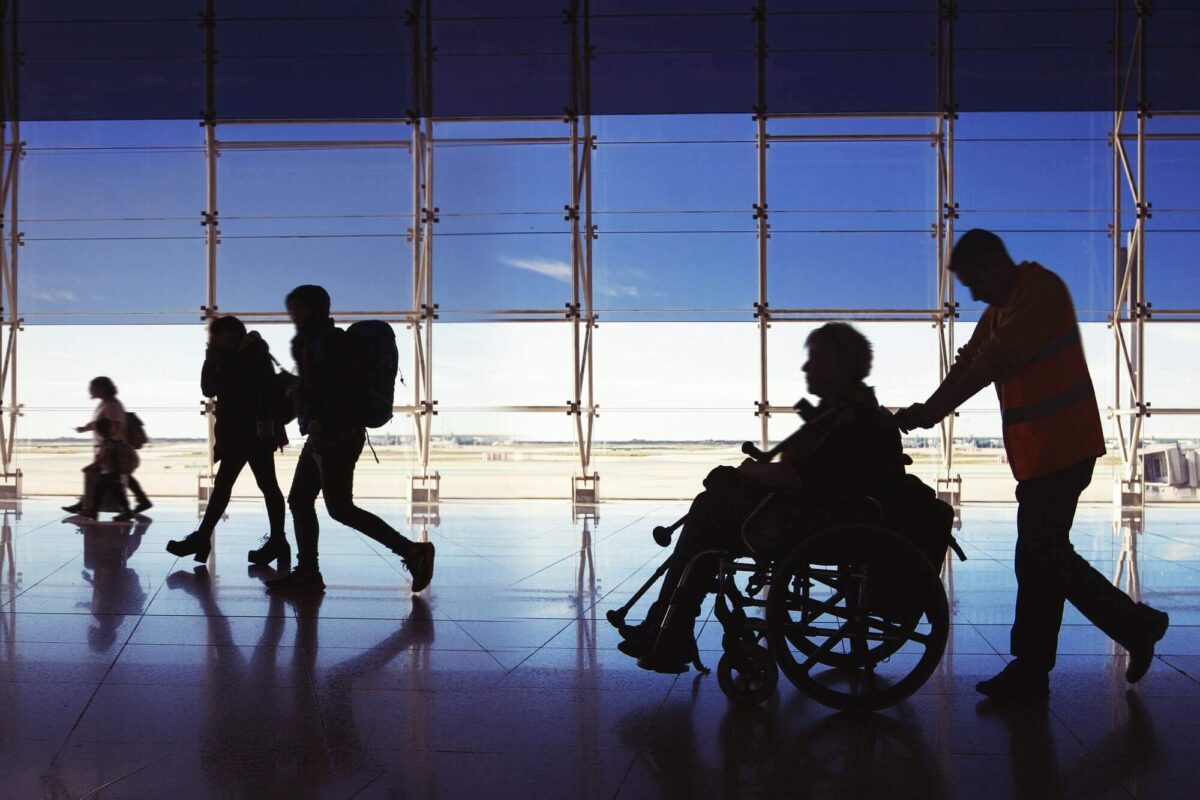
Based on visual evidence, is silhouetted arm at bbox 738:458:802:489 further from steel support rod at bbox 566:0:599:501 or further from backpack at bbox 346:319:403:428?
steel support rod at bbox 566:0:599:501

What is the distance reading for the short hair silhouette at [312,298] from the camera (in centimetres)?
453

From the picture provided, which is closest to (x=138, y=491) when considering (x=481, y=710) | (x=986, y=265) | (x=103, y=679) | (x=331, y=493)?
(x=331, y=493)

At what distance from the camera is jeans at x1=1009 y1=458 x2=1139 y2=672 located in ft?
9.76

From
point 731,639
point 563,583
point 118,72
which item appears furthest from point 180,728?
point 118,72

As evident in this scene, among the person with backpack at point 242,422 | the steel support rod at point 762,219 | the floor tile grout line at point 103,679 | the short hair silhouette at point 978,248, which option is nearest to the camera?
the floor tile grout line at point 103,679

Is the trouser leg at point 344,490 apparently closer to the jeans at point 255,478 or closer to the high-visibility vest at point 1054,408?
the jeans at point 255,478

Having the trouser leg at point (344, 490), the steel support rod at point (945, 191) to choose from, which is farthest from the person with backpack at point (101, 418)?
the steel support rod at point (945, 191)

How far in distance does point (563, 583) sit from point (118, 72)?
7.86m

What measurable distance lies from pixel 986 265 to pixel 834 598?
960mm

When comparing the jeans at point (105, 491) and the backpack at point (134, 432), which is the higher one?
the backpack at point (134, 432)

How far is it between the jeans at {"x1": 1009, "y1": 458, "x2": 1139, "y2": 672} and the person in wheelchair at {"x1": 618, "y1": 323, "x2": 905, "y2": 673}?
0.40m

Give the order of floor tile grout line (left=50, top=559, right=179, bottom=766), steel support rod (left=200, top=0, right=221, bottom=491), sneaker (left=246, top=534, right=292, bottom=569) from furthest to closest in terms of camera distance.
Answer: steel support rod (left=200, top=0, right=221, bottom=491)
sneaker (left=246, top=534, right=292, bottom=569)
floor tile grout line (left=50, top=559, right=179, bottom=766)

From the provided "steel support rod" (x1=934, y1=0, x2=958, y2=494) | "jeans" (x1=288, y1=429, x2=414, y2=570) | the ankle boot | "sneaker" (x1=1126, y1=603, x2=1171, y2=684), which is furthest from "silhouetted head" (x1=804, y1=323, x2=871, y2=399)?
"steel support rod" (x1=934, y1=0, x2=958, y2=494)

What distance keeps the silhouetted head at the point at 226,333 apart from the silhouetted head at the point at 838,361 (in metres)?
2.99
